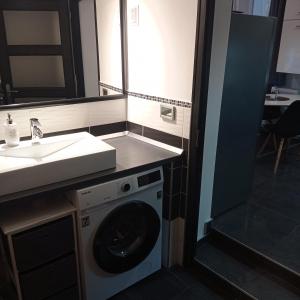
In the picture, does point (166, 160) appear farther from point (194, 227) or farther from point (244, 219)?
point (244, 219)

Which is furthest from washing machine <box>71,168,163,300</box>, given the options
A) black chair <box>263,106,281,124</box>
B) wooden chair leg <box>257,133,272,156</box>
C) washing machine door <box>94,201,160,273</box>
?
black chair <box>263,106,281,124</box>

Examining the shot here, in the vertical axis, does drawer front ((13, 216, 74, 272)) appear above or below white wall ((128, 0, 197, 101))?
below

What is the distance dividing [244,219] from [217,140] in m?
0.76

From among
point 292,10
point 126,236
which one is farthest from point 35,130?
point 292,10

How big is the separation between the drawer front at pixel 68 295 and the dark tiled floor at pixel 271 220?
1122 mm

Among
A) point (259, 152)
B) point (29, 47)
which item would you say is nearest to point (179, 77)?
point (29, 47)

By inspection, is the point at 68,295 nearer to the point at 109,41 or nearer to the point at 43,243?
the point at 43,243

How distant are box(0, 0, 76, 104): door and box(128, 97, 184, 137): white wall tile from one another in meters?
0.46

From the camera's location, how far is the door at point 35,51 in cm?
161

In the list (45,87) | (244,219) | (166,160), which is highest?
(45,87)

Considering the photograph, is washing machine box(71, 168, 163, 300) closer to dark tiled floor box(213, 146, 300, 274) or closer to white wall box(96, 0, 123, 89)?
dark tiled floor box(213, 146, 300, 274)

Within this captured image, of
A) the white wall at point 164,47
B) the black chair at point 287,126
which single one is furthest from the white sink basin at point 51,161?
the black chair at point 287,126

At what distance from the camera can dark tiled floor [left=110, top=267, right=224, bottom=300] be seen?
1795 mm

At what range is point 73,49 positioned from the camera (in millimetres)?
1830
